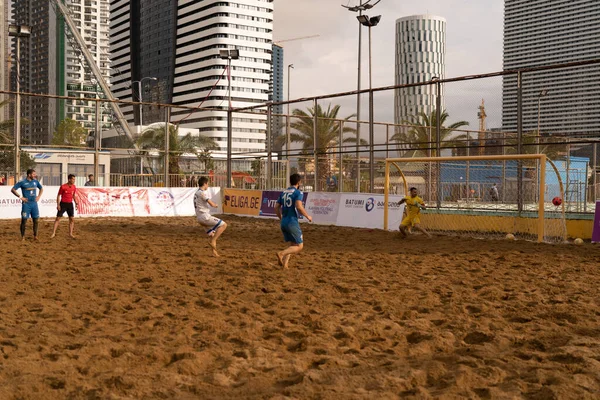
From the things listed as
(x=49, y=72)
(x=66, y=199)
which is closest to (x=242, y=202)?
(x=66, y=199)

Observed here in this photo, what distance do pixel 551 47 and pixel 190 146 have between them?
4005cm

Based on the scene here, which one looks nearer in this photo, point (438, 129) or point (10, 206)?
point (438, 129)

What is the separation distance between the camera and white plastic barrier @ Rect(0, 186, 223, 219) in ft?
68.2

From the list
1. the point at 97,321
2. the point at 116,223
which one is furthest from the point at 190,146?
the point at 97,321

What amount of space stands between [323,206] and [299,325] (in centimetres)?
1394

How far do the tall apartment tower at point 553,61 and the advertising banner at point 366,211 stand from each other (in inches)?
150

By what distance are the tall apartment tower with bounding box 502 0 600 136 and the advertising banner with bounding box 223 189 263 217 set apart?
982cm

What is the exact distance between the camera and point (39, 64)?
6161 inches

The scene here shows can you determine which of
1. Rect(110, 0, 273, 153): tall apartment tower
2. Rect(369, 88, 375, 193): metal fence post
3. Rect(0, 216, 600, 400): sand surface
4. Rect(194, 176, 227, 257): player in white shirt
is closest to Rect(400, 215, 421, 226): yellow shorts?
Rect(369, 88, 375, 193): metal fence post

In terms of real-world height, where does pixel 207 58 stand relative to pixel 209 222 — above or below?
above

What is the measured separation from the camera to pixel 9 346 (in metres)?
5.57

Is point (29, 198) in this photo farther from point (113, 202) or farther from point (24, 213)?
point (113, 202)

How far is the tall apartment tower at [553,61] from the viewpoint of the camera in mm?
16177

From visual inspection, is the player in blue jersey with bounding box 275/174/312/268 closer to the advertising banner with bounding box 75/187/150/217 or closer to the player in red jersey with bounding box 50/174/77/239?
the player in red jersey with bounding box 50/174/77/239
